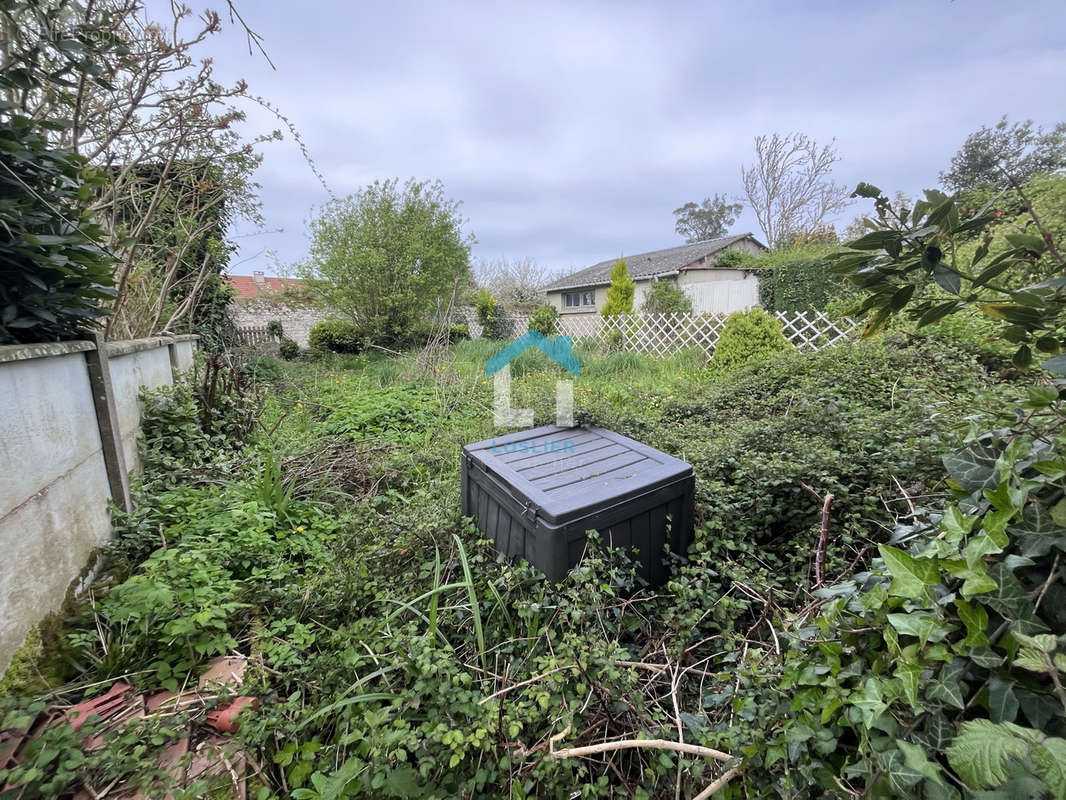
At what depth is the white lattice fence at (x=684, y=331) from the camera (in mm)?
5625

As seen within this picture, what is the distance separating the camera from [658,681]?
1.17 metres

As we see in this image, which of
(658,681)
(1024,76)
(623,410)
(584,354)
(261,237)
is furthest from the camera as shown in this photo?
(584,354)

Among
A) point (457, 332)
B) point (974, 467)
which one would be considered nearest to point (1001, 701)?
point (974, 467)

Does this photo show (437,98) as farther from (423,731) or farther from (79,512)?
(423,731)

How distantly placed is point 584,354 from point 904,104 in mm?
4928

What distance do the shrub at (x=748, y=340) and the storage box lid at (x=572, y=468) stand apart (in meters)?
3.73

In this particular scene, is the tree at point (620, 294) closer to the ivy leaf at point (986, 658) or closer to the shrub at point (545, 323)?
the shrub at point (545, 323)

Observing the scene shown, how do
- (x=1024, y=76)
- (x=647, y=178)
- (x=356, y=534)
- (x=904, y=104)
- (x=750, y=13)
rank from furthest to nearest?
(x=647, y=178), (x=904, y=104), (x=750, y=13), (x=356, y=534), (x=1024, y=76)

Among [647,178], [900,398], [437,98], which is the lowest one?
[900,398]

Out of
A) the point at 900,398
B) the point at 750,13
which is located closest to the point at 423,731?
the point at 900,398

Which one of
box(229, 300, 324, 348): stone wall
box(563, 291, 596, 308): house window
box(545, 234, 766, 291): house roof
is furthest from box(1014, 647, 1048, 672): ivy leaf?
box(563, 291, 596, 308): house window

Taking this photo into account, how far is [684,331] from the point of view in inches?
279

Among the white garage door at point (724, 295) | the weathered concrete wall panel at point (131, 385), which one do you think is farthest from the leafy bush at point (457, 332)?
the weathered concrete wall panel at point (131, 385)

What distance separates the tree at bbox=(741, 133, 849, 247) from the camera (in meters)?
15.3
